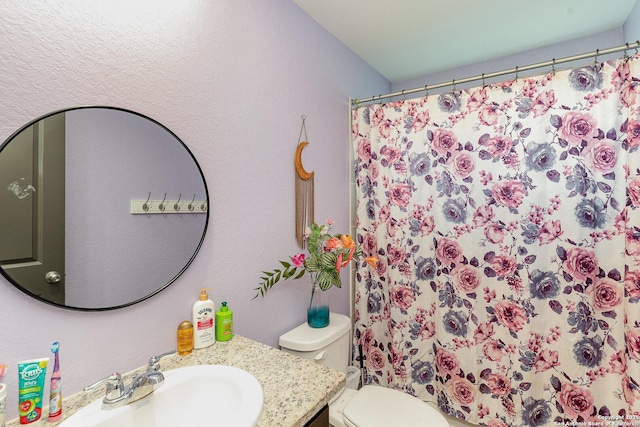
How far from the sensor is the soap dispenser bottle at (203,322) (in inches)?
43.0

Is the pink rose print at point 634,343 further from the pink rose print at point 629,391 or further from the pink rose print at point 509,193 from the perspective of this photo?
the pink rose print at point 509,193

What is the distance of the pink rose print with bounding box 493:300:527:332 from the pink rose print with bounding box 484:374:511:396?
0.92ft

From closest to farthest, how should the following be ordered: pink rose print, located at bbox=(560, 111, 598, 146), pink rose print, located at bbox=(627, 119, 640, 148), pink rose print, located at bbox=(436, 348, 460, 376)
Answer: pink rose print, located at bbox=(627, 119, 640, 148) < pink rose print, located at bbox=(560, 111, 598, 146) < pink rose print, located at bbox=(436, 348, 460, 376)

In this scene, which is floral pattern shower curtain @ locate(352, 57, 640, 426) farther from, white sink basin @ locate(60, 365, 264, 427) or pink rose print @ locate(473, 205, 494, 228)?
white sink basin @ locate(60, 365, 264, 427)

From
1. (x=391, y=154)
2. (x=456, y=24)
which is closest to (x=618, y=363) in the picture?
(x=391, y=154)

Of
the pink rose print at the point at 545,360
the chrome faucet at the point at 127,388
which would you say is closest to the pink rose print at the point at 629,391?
the pink rose print at the point at 545,360

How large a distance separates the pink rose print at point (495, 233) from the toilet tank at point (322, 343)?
34.9 inches

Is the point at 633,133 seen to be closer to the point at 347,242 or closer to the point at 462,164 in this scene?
the point at 462,164

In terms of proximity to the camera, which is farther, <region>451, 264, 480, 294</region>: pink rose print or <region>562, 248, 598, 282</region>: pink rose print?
<region>451, 264, 480, 294</region>: pink rose print

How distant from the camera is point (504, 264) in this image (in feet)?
5.22

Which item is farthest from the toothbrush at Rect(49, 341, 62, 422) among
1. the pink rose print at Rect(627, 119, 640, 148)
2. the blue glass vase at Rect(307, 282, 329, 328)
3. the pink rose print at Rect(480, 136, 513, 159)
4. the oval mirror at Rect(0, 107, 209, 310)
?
the pink rose print at Rect(627, 119, 640, 148)

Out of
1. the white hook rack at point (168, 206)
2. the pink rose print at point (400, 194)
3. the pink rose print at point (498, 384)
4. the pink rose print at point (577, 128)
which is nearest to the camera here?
the white hook rack at point (168, 206)

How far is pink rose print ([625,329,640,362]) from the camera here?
1.30 metres

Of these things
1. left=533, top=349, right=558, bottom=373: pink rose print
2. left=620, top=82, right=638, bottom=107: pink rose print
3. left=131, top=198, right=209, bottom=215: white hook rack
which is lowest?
left=533, top=349, right=558, bottom=373: pink rose print
